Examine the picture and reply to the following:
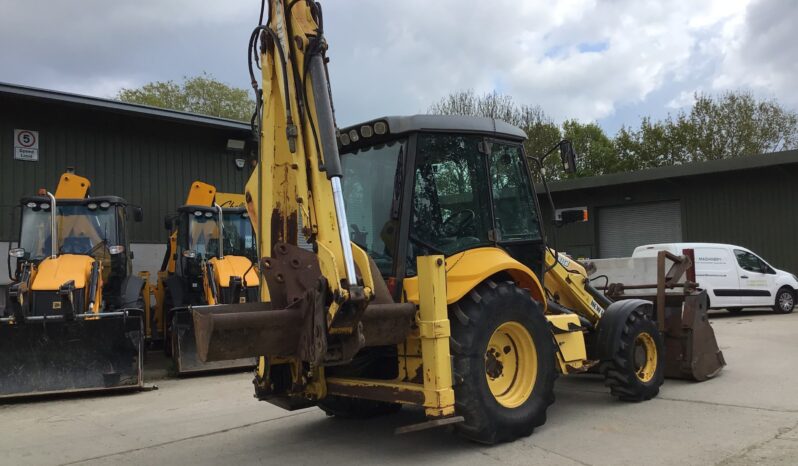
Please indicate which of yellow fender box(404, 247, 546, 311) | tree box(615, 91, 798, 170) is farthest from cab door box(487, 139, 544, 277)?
tree box(615, 91, 798, 170)

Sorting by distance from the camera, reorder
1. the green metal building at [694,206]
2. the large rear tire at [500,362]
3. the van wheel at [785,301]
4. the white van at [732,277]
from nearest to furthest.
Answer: the large rear tire at [500,362], the white van at [732,277], the van wheel at [785,301], the green metal building at [694,206]

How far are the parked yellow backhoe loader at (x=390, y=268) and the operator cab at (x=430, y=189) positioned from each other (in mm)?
13

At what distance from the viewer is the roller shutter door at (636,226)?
22.8m

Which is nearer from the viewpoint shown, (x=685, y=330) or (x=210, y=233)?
(x=685, y=330)

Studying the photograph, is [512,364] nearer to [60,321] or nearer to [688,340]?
[688,340]

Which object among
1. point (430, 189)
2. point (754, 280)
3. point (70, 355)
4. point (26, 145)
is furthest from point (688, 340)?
point (26, 145)

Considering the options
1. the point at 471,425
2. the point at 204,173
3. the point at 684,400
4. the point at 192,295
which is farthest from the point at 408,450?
the point at 204,173

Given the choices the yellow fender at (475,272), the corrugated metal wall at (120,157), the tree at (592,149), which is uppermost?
the tree at (592,149)

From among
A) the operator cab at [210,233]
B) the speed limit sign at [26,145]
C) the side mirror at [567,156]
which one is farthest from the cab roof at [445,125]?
the speed limit sign at [26,145]

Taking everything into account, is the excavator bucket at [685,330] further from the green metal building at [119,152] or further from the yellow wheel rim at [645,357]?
the green metal building at [119,152]

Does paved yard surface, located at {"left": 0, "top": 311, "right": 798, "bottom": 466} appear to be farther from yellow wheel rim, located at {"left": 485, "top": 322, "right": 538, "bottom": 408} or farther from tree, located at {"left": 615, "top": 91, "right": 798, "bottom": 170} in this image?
tree, located at {"left": 615, "top": 91, "right": 798, "bottom": 170}

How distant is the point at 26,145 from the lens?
12938 mm

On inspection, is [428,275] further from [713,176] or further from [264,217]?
[713,176]

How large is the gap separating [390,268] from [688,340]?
4293mm
